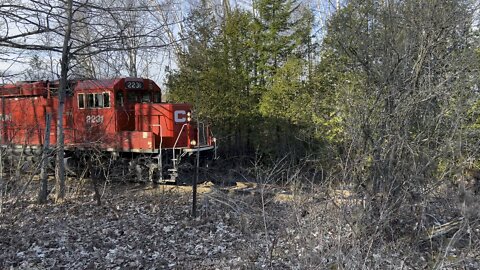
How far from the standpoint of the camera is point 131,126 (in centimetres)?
1384

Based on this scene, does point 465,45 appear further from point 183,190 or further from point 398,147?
point 183,190

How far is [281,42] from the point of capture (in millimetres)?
18891

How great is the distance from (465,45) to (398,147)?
233 centimetres

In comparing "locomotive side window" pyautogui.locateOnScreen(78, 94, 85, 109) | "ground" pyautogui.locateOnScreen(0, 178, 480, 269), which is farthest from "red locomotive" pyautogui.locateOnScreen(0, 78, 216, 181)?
"ground" pyautogui.locateOnScreen(0, 178, 480, 269)

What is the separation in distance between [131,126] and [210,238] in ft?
25.7

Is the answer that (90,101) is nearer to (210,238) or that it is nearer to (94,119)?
(94,119)

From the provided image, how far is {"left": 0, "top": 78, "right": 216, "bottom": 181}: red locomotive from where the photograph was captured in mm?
12938

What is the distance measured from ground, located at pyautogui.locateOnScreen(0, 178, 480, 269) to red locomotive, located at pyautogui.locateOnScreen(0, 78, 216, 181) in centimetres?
377

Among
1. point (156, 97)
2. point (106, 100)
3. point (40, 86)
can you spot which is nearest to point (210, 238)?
point (106, 100)

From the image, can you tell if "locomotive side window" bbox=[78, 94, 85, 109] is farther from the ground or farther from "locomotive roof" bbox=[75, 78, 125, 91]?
the ground

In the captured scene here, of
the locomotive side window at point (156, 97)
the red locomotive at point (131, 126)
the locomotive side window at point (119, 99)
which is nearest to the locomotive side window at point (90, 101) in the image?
the red locomotive at point (131, 126)

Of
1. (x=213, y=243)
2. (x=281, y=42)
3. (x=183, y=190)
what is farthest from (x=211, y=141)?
Answer: (x=213, y=243)

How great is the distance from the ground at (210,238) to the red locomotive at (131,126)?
3774mm

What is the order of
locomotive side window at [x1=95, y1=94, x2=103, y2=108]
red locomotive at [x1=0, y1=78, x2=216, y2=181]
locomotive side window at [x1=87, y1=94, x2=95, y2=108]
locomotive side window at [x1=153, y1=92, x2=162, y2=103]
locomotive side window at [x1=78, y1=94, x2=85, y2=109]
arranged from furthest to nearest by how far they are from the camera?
locomotive side window at [x1=153, y1=92, x2=162, y2=103], locomotive side window at [x1=78, y1=94, x2=85, y2=109], locomotive side window at [x1=87, y1=94, x2=95, y2=108], locomotive side window at [x1=95, y1=94, x2=103, y2=108], red locomotive at [x1=0, y1=78, x2=216, y2=181]
